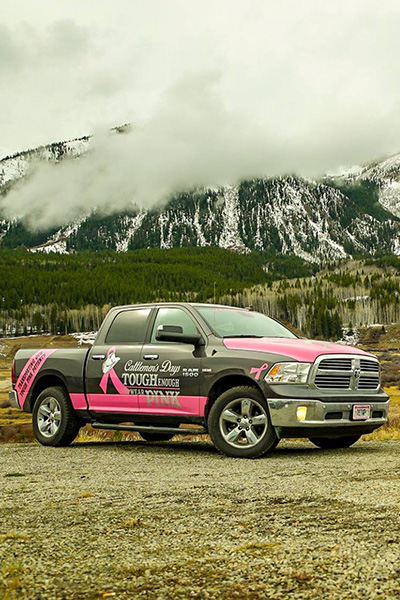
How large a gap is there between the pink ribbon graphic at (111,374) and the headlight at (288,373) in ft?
8.98

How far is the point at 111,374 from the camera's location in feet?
32.9

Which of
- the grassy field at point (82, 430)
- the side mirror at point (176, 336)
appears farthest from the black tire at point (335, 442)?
the side mirror at point (176, 336)

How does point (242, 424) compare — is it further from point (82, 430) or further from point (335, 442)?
point (82, 430)

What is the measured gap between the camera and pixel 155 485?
19.6 ft

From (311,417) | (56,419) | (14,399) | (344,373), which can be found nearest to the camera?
(311,417)

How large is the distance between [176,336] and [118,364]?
4.92ft

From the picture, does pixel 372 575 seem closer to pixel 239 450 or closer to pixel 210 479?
pixel 210 479

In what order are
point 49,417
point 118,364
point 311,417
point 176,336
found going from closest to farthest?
point 311,417
point 176,336
point 118,364
point 49,417

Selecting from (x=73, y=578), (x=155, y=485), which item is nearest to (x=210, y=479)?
(x=155, y=485)

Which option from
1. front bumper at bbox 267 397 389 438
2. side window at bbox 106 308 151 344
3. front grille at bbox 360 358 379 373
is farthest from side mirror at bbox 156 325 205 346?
front grille at bbox 360 358 379 373

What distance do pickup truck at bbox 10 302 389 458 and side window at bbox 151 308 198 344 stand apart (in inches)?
0.7

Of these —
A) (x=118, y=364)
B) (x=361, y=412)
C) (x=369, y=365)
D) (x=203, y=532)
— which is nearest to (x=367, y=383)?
(x=369, y=365)

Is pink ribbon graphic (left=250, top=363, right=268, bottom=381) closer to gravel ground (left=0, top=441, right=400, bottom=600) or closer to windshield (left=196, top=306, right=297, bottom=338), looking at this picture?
windshield (left=196, top=306, right=297, bottom=338)

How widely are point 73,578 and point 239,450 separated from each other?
5432mm
